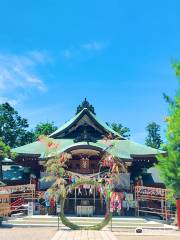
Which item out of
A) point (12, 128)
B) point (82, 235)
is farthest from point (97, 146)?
point (12, 128)

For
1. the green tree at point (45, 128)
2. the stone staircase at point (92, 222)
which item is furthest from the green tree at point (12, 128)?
the stone staircase at point (92, 222)

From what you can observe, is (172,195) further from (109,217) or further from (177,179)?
(109,217)

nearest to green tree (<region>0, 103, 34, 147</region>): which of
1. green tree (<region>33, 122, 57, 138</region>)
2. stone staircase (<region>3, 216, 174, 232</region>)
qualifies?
green tree (<region>33, 122, 57, 138</region>)

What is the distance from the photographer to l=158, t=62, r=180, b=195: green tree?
15.5 metres

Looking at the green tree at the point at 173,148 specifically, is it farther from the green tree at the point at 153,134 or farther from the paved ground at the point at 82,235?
the green tree at the point at 153,134

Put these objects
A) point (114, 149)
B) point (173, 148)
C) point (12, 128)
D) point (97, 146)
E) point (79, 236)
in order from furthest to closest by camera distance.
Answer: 1. point (12, 128)
2. point (114, 149)
3. point (97, 146)
4. point (173, 148)
5. point (79, 236)

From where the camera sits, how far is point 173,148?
17.5 metres

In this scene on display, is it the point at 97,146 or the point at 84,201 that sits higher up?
the point at 97,146

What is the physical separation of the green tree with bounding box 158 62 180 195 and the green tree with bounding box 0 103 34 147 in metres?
26.2

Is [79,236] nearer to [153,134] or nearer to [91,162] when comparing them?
[91,162]

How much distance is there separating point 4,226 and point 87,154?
7.88m

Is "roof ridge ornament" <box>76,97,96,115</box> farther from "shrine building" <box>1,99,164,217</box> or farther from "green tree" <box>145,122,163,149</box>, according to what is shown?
"green tree" <box>145,122,163,149</box>

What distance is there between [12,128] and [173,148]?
90.6 feet

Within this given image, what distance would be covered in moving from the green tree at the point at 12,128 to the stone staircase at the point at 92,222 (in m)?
20.3
